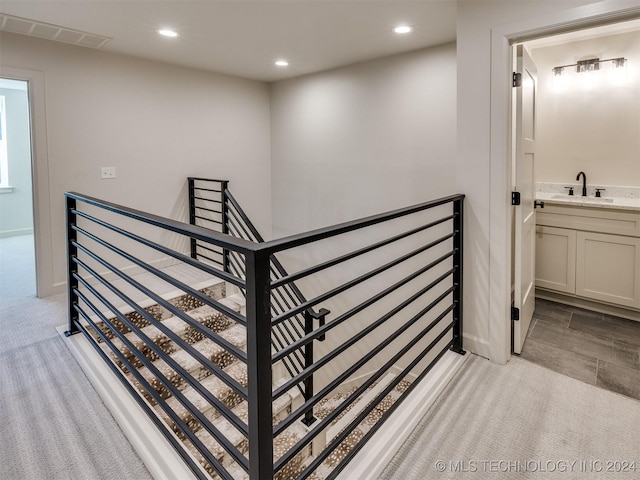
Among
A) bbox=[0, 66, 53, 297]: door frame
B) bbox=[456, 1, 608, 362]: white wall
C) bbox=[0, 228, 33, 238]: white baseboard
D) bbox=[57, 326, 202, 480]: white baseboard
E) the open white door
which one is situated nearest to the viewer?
bbox=[57, 326, 202, 480]: white baseboard

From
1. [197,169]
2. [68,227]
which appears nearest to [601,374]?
[68,227]

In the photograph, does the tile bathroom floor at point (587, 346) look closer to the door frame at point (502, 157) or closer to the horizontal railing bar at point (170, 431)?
the door frame at point (502, 157)

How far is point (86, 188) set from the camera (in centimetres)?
351

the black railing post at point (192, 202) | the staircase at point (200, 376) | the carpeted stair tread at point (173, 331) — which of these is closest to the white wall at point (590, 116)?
the staircase at point (200, 376)

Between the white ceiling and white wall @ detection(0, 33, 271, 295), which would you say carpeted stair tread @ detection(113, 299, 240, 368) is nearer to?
white wall @ detection(0, 33, 271, 295)

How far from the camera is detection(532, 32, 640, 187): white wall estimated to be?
11.0ft

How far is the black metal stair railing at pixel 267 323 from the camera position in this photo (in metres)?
1.09

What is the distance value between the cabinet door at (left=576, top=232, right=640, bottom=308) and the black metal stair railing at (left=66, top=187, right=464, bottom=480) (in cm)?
121

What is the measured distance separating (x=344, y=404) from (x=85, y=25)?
3.12 meters

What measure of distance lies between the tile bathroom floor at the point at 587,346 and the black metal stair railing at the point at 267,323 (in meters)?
0.62

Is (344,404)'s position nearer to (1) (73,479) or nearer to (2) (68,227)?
(1) (73,479)

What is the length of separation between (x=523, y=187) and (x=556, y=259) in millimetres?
1454

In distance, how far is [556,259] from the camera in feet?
11.3

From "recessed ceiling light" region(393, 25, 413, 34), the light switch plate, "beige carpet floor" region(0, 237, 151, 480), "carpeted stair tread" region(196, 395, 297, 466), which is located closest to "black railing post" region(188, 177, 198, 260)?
the light switch plate
